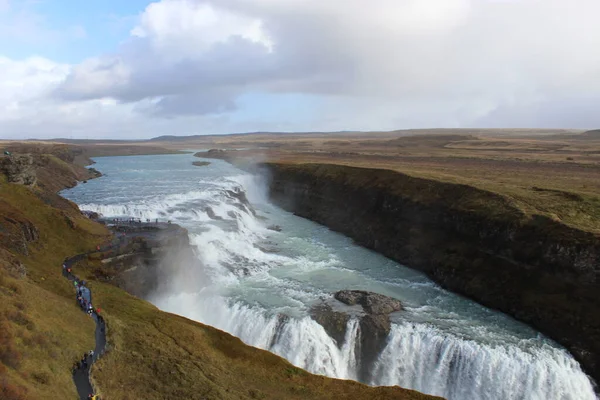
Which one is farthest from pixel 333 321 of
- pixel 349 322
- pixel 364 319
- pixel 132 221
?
pixel 132 221

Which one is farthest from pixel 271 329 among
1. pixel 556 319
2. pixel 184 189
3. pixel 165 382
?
pixel 184 189

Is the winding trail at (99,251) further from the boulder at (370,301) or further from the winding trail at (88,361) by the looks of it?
the boulder at (370,301)

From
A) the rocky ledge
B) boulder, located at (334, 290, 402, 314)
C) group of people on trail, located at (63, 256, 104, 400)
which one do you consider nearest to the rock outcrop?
group of people on trail, located at (63, 256, 104, 400)

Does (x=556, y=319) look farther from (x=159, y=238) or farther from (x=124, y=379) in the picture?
(x=159, y=238)

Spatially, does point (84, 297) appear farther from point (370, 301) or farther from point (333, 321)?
point (370, 301)

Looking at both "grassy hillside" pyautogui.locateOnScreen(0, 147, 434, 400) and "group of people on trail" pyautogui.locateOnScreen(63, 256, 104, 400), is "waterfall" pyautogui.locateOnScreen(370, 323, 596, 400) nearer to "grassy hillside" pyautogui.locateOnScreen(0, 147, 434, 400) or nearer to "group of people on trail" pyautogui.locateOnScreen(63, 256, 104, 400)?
"grassy hillside" pyautogui.locateOnScreen(0, 147, 434, 400)
